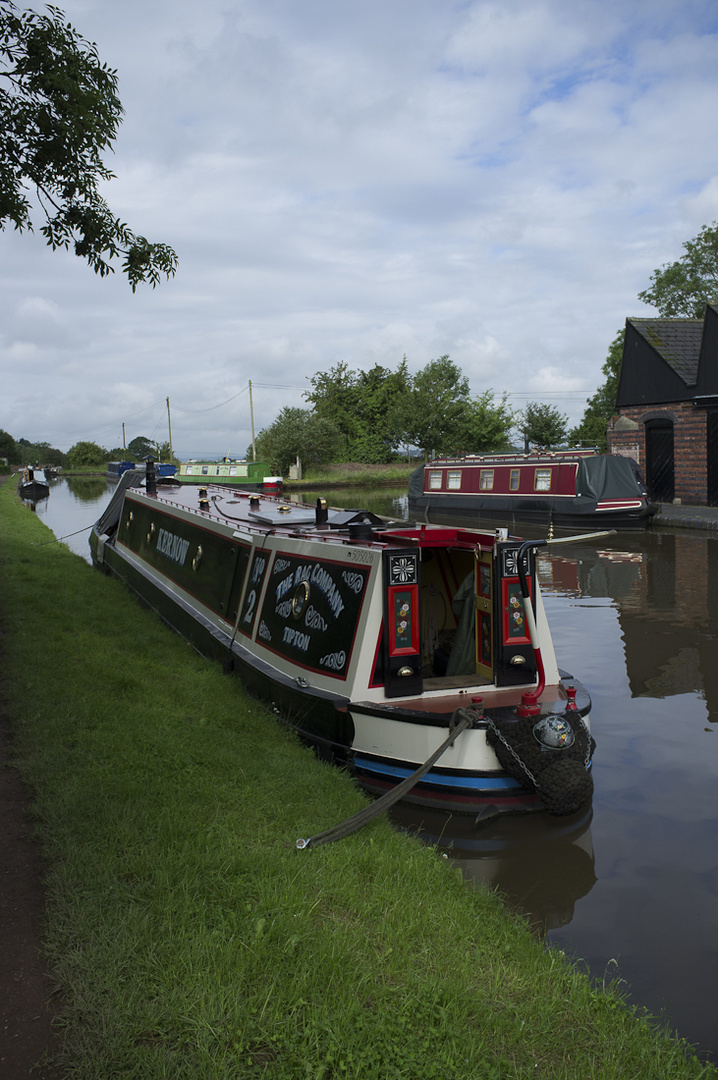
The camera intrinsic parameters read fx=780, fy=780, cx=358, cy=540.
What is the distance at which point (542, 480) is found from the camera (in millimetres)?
23359

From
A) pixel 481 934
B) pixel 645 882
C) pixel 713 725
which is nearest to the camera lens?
pixel 481 934

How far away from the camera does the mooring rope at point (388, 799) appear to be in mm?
4285

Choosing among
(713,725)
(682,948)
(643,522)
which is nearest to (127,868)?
(682,948)

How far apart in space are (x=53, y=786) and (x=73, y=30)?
5520 millimetres

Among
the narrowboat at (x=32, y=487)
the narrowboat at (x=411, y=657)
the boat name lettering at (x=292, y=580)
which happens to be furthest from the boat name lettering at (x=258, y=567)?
the narrowboat at (x=32, y=487)

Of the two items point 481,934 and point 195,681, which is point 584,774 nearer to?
point 481,934

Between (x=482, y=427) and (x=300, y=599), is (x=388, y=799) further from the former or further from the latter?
(x=482, y=427)

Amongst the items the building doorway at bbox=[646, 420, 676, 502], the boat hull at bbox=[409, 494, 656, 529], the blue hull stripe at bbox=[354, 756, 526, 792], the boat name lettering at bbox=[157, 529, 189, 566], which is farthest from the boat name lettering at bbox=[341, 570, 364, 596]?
the building doorway at bbox=[646, 420, 676, 502]

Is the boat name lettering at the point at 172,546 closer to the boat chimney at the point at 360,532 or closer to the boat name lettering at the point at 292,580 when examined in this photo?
the boat name lettering at the point at 292,580

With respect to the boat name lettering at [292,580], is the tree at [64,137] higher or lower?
higher

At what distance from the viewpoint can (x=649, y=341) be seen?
24562mm

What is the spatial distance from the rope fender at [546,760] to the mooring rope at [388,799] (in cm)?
16

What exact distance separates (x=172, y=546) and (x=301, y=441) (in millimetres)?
38526

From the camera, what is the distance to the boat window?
2317cm
